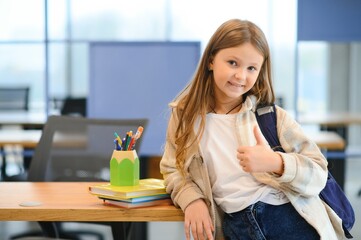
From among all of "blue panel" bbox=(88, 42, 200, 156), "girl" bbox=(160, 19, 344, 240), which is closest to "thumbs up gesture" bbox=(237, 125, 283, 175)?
"girl" bbox=(160, 19, 344, 240)

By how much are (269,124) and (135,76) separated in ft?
8.40

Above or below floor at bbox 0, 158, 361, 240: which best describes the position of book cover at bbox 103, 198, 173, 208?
above

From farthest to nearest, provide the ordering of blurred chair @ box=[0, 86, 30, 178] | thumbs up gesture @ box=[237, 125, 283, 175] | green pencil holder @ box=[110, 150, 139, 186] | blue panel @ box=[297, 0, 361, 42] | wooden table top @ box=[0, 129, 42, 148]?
blurred chair @ box=[0, 86, 30, 178] → blue panel @ box=[297, 0, 361, 42] → wooden table top @ box=[0, 129, 42, 148] → green pencil holder @ box=[110, 150, 139, 186] → thumbs up gesture @ box=[237, 125, 283, 175]

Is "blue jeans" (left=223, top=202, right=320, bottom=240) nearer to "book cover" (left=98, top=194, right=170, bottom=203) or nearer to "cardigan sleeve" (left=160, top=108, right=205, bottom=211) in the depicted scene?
"cardigan sleeve" (left=160, top=108, right=205, bottom=211)

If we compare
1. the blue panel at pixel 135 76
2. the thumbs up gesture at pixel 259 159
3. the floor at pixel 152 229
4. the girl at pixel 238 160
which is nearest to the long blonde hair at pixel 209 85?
the girl at pixel 238 160

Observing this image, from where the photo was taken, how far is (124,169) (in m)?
1.90

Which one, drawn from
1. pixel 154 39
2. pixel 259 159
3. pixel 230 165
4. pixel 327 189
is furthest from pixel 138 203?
pixel 154 39

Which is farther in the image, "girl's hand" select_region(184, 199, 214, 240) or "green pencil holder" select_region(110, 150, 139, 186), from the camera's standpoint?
"green pencil holder" select_region(110, 150, 139, 186)

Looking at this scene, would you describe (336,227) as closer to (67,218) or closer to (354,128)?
(67,218)

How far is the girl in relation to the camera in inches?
67.7

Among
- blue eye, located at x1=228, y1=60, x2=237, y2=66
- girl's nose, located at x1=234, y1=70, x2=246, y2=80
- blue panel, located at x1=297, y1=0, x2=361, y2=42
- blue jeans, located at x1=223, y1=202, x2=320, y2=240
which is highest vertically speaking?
blue panel, located at x1=297, y1=0, x2=361, y2=42

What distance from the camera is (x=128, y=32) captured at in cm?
830

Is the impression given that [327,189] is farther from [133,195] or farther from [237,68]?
[133,195]

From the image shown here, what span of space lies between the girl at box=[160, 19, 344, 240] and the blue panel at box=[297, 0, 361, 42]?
312 cm
